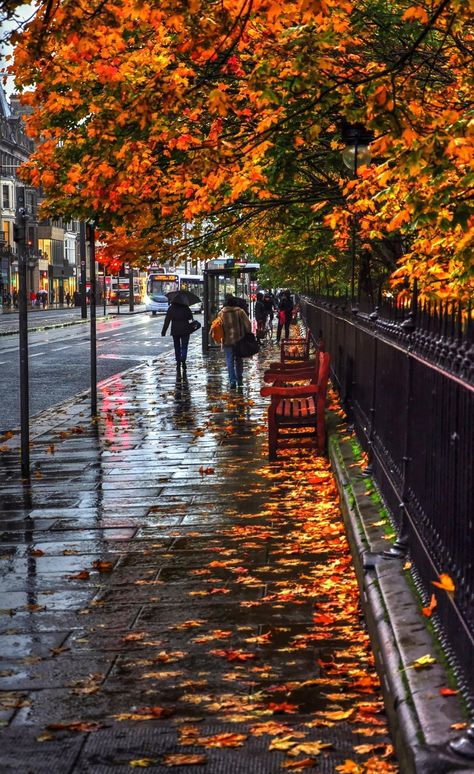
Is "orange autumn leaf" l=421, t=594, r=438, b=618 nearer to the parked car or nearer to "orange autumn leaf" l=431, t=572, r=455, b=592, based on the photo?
"orange autumn leaf" l=431, t=572, r=455, b=592

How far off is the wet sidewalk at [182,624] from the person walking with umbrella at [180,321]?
541 inches

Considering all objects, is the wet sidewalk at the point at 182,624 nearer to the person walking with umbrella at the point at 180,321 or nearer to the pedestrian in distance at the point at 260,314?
the person walking with umbrella at the point at 180,321

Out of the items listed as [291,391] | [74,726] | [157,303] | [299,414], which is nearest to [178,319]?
[291,391]

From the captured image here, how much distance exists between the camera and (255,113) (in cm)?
1535

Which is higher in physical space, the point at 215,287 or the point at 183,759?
the point at 215,287

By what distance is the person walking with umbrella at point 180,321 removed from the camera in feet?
89.4

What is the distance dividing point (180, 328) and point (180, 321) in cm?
26

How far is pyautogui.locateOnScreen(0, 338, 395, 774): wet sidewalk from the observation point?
199 inches

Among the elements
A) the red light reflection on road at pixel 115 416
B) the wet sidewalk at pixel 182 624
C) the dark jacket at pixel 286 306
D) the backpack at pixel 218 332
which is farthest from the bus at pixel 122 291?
the wet sidewalk at pixel 182 624

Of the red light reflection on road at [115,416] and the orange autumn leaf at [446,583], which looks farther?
the red light reflection on road at [115,416]

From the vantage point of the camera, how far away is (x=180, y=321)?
27.8 meters

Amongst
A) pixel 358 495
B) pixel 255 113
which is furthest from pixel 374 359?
pixel 255 113

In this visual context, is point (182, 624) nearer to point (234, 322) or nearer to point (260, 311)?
point (234, 322)

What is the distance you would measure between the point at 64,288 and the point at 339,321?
447ft
